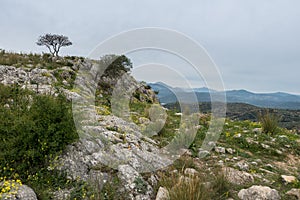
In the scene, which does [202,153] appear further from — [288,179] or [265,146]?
[265,146]

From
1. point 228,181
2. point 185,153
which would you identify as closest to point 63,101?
point 185,153

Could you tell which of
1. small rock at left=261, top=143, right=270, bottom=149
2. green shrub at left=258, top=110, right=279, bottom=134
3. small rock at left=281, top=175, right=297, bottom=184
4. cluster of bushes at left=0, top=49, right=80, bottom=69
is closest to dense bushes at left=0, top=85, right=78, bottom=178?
small rock at left=281, top=175, right=297, bottom=184

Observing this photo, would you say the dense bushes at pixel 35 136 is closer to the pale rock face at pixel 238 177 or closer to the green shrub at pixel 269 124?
the pale rock face at pixel 238 177

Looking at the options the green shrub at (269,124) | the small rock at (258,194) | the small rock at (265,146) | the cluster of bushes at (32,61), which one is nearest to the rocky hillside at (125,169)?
the small rock at (258,194)

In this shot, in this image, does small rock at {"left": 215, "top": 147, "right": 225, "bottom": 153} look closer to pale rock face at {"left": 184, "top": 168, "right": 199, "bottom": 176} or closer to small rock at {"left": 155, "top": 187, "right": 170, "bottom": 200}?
pale rock face at {"left": 184, "top": 168, "right": 199, "bottom": 176}

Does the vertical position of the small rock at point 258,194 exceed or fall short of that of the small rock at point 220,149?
it falls short

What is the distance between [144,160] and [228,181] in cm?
175

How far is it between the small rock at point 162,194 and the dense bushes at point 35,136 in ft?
6.81

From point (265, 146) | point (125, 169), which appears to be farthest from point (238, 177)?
point (265, 146)

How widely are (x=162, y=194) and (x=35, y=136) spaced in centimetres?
259

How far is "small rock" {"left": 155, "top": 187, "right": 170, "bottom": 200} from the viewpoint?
359 centimetres

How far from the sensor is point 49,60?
16.3m

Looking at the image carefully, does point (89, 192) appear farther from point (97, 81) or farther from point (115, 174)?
point (97, 81)

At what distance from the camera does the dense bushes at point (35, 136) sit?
3961mm
